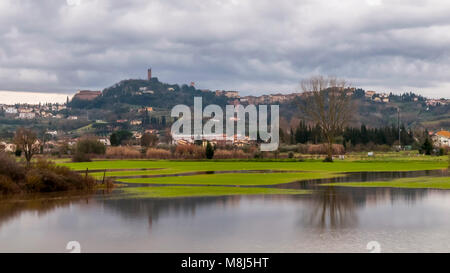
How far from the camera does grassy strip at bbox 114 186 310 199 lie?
29.8 m

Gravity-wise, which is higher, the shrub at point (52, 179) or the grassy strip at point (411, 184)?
the shrub at point (52, 179)

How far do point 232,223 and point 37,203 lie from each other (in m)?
11.3

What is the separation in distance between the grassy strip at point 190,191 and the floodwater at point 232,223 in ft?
6.20

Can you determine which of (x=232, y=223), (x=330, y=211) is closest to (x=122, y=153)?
(x=330, y=211)

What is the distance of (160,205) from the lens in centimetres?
2530

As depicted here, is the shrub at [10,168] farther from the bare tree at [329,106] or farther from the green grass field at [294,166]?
the bare tree at [329,106]

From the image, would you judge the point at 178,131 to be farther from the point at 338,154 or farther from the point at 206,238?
the point at 206,238

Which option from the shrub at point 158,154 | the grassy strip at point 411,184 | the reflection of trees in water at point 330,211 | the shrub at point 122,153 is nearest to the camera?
the reflection of trees in water at point 330,211

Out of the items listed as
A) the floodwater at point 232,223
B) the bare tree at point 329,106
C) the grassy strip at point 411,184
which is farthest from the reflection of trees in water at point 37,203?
the bare tree at point 329,106

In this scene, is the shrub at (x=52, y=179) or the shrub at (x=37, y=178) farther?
the shrub at (x=52, y=179)

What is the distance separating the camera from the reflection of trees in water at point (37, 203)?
76.8 feet

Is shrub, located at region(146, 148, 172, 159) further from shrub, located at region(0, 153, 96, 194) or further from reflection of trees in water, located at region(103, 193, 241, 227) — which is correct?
reflection of trees in water, located at region(103, 193, 241, 227)

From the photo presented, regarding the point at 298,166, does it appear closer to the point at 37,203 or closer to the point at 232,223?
the point at 37,203
